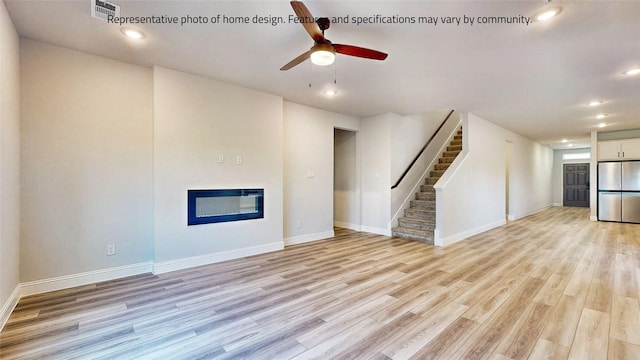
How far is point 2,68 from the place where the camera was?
7.55ft

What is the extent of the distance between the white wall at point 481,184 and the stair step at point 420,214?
1.68 feet

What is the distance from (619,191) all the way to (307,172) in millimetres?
9004

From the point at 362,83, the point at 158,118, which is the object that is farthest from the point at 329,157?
the point at 158,118

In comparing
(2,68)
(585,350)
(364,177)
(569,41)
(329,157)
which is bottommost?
(585,350)

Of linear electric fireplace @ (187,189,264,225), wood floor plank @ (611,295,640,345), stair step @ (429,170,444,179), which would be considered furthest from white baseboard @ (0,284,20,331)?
stair step @ (429,170,444,179)

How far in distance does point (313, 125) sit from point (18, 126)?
404cm

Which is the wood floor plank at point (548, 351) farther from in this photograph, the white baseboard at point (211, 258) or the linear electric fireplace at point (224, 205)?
the linear electric fireplace at point (224, 205)

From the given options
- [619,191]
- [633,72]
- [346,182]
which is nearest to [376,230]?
[346,182]

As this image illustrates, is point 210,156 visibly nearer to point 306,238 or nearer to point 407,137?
point 306,238

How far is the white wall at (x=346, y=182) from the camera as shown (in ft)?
21.8

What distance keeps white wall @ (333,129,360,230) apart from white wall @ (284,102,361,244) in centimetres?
97

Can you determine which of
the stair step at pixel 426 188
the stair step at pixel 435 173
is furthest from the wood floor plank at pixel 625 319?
the stair step at pixel 435 173

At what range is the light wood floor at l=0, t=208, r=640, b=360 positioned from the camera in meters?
2.03

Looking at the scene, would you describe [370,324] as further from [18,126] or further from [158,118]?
[18,126]
